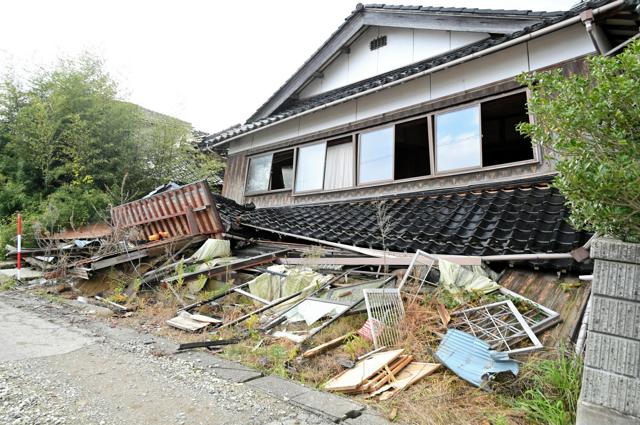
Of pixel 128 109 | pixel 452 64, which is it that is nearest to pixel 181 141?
pixel 128 109

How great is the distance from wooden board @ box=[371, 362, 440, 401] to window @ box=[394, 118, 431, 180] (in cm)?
524

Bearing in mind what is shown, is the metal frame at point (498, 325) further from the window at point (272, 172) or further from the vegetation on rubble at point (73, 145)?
the vegetation on rubble at point (73, 145)

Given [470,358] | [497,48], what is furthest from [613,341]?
[497,48]

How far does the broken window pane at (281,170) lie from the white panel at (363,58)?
2880 millimetres

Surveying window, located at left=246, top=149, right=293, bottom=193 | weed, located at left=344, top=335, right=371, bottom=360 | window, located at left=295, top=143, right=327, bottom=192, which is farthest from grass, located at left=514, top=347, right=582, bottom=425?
window, located at left=246, top=149, right=293, bottom=193

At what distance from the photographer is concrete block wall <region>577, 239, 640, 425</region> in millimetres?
1945

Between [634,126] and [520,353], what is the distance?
6.13 ft

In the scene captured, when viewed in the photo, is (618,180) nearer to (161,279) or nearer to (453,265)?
(453,265)

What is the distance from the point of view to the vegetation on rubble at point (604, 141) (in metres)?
1.86

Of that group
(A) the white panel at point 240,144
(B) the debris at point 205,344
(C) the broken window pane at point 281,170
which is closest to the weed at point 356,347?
(B) the debris at point 205,344

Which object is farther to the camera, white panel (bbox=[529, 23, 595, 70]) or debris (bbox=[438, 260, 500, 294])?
white panel (bbox=[529, 23, 595, 70])

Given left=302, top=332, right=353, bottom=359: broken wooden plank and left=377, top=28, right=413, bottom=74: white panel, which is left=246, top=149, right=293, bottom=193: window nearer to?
left=377, top=28, right=413, bottom=74: white panel

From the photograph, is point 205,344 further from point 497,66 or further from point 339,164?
point 497,66

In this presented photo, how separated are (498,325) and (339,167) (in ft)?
19.6
